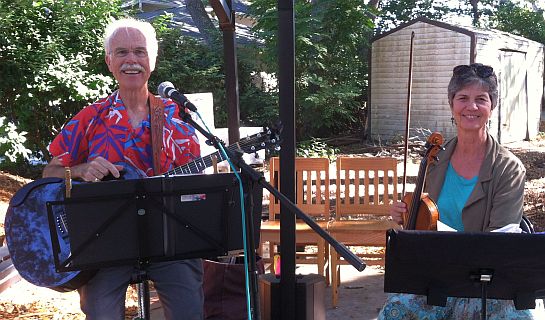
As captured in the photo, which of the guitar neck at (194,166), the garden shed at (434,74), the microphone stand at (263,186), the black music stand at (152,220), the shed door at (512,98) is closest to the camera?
the microphone stand at (263,186)

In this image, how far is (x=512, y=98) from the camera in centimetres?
1423

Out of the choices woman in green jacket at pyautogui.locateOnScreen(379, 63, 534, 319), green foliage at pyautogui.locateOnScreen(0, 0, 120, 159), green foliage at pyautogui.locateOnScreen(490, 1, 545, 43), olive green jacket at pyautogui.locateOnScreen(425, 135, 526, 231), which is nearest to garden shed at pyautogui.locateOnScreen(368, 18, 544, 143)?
green foliage at pyautogui.locateOnScreen(490, 1, 545, 43)

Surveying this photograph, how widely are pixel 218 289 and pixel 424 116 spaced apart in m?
10.4

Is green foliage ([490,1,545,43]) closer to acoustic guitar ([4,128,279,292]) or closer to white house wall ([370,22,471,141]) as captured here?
white house wall ([370,22,471,141])

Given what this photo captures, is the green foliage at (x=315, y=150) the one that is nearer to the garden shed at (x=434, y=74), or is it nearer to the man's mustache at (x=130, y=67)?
the garden shed at (x=434, y=74)

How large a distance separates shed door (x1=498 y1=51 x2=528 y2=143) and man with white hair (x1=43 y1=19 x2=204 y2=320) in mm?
11901

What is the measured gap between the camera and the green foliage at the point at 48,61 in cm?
814

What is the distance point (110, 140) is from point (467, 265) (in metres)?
1.62

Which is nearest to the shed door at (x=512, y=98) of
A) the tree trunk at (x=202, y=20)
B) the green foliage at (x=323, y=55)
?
the green foliage at (x=323, y=55)

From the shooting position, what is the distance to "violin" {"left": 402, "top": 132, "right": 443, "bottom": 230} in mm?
2572

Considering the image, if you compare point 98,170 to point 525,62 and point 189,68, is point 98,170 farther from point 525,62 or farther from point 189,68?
point 525,62

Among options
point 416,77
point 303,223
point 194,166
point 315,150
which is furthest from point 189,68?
point 194,166

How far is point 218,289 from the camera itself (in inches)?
146

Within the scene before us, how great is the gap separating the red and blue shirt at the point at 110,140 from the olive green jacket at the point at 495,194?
1.38 m
